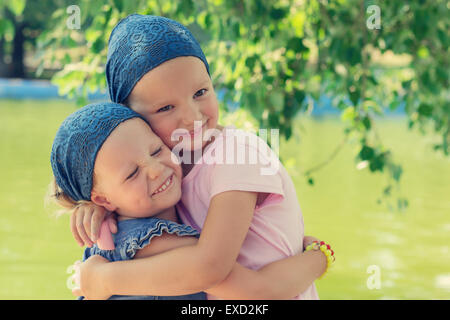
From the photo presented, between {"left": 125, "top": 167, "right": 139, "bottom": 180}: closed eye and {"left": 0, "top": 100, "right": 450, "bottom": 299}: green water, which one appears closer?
{"left": 125, "top": 167, "right": 139, "bottom": 180}: closed eye

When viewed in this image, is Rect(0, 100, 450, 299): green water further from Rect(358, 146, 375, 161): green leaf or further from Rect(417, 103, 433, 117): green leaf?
Rect(417, 103, 433, 117): green leaf

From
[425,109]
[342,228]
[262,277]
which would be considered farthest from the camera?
[342,228]

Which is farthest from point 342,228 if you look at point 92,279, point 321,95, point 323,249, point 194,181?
point 92,279

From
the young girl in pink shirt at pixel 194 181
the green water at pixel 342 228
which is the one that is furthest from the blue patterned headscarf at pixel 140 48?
the green water at pixel 342 228

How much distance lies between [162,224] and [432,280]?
360 centimetres

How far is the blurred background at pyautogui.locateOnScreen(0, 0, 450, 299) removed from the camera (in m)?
3.16

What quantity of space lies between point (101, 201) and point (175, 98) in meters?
0.32

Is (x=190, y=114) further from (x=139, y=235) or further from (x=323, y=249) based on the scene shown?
(x=323, y=249)

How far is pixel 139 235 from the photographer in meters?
1.47

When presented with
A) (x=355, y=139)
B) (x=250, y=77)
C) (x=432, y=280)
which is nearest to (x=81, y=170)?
(x=250, y=77)

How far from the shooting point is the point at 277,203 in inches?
61.2

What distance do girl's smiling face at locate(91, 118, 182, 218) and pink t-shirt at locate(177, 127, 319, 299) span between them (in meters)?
0.07

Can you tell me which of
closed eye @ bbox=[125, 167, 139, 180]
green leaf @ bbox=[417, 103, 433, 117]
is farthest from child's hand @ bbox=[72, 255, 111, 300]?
green leaf @ bbox=[417, 103, 433, 117]
